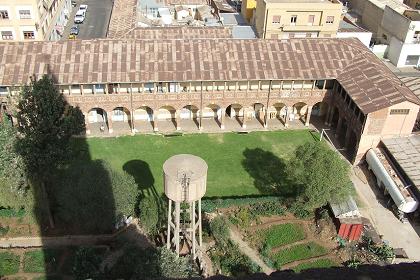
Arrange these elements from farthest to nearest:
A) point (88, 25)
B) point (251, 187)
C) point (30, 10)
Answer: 1. point (88, 25)
2. point (30, 10)
3. point (251, 187)

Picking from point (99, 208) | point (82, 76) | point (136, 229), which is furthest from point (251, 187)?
point (82, 76)

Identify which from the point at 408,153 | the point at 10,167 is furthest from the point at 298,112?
the point at 10,167

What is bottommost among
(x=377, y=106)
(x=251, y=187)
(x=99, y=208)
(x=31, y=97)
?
(x=251, y=187)

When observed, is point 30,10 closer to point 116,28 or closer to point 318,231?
point 116,28

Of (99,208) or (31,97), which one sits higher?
(31,97)

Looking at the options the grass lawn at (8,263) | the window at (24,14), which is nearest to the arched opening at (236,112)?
the grass lawn at (8,263)

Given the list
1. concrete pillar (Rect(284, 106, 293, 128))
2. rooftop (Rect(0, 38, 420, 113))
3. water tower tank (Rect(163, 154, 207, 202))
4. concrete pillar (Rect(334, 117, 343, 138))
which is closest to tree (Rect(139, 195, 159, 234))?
water tower tank (Rect(163, 154, 207, 202))

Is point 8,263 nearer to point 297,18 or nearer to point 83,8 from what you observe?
point 297,18

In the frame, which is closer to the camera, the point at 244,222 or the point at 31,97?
the point at 31,97
